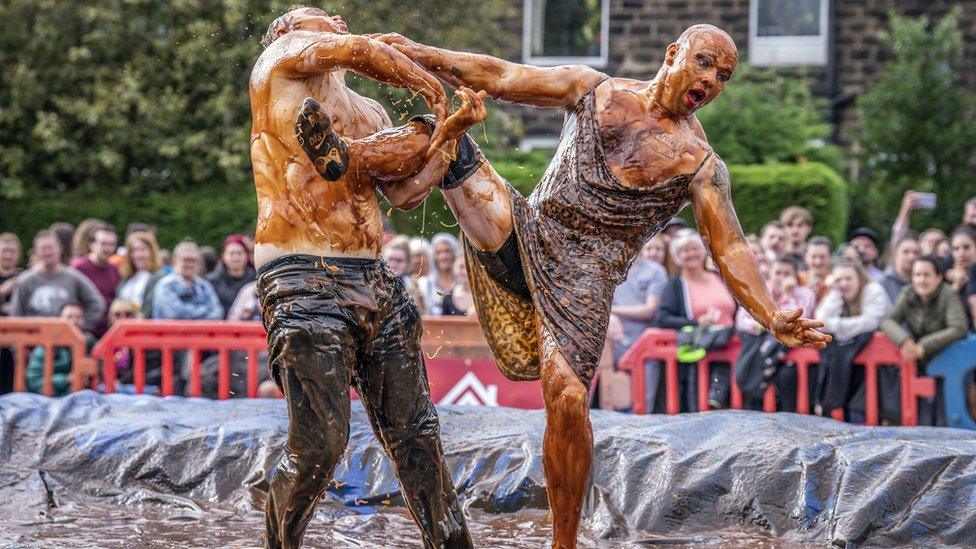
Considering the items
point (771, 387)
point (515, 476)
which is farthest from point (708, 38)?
point (771, 387)

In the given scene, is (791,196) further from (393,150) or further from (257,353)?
(393,150)

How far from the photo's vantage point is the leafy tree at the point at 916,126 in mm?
15164

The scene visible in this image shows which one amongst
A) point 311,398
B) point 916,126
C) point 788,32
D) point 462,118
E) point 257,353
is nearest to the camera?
point 462,118

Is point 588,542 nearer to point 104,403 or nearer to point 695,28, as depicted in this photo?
point 695,28

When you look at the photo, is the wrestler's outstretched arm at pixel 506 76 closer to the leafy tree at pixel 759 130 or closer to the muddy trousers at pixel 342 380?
the muddy trousers at pixel 342 380

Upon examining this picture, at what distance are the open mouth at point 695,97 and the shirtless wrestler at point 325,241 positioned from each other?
935mm

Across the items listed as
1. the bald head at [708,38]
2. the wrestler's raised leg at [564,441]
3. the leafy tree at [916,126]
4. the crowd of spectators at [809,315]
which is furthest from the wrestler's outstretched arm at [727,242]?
the leafy tree at [916,126]

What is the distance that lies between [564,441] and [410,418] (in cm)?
55

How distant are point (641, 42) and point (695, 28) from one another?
1280cm

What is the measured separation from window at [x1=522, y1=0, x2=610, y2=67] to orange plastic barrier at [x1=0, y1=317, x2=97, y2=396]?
10.1 m

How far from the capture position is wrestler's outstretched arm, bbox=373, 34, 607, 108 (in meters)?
4.39

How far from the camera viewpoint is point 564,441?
447 cm

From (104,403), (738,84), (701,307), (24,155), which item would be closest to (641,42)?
(738,84)

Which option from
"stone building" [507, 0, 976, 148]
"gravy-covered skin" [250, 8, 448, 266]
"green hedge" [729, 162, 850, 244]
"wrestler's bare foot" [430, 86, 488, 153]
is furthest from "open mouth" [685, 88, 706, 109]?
"stone building" [507, 0, 976, 148]
